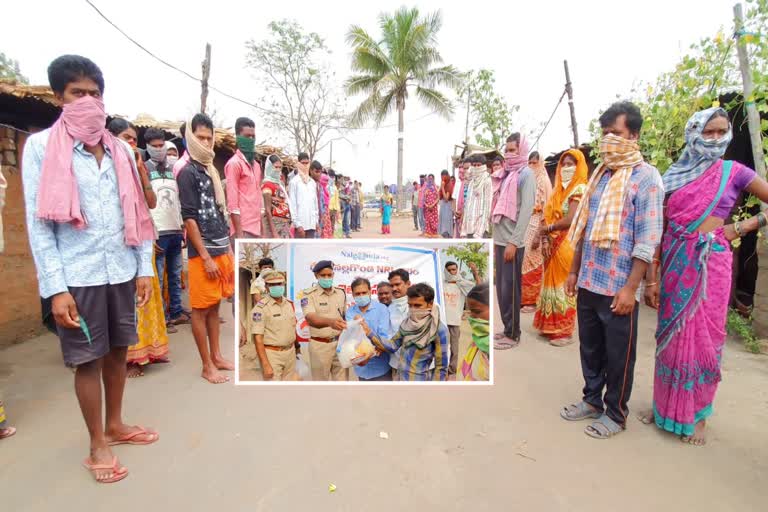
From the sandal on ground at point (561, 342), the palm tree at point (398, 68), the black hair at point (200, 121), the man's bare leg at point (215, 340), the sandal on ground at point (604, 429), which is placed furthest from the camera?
the palm tree at point (398, 68)

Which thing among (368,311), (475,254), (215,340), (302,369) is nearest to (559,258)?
(475,254)

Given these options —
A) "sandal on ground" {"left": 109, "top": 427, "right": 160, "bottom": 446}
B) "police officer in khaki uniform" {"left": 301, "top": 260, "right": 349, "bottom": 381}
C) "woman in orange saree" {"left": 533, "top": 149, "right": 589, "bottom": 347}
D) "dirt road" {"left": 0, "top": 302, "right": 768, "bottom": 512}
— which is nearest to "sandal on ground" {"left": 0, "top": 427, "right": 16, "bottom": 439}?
"dirt road" {"left": 0, "top": 302, "right": 768, "bottom": 512}

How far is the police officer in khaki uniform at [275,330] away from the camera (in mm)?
2316

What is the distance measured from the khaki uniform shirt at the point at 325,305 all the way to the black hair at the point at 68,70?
149 cm

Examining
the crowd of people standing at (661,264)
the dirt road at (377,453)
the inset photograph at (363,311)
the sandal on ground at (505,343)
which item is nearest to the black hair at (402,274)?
the inset photograph at (363,311)

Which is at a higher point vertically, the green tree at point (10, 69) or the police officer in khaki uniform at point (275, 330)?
the green tree at point (10, 69)

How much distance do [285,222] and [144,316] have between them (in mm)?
2354

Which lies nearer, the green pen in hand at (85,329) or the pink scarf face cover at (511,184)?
the green pen in hand at (85,329)

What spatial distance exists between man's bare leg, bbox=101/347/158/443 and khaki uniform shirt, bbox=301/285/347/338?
1.03m

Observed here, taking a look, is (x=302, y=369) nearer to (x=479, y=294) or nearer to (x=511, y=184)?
(x=479, y=294)

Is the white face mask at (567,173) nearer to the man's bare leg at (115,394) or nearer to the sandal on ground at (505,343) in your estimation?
the sandal on ground at (505,343)

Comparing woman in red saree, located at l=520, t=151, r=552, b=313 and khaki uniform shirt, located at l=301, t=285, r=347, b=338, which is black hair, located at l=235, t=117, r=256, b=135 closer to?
khaki uniform shirt, located at l=301, t=285, r=347, b=338

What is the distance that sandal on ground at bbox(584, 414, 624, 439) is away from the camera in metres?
2.43

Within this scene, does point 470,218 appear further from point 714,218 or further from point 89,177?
point 89,177
